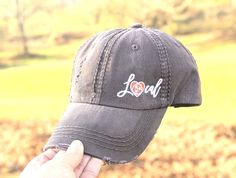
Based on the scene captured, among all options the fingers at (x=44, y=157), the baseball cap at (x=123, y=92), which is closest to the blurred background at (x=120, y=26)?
the baseball cap at (x=123, y=92)

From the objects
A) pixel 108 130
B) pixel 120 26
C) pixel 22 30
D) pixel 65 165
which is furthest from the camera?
pixel 22 30

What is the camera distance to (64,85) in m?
2.42

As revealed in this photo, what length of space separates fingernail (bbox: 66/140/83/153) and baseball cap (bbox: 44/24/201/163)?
0.03 metres

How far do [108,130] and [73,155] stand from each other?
0.11 m

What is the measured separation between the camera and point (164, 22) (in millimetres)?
2377

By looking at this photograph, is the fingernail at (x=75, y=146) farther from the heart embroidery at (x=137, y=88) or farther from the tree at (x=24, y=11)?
the tree at (x=24, y=11)

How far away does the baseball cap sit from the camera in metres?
0.98

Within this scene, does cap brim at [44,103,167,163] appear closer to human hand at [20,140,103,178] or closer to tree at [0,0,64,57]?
human hand at [20,140,103,178]

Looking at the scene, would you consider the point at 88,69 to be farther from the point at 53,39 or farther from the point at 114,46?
the point at 53,39

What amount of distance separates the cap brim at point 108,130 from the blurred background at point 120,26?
1279mm

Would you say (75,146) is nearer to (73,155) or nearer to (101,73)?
(73,155)

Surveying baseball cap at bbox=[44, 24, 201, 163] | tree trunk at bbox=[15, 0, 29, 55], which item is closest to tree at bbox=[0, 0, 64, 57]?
tree trunk at bbox=[15, 0, 29, 55]

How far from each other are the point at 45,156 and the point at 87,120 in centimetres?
10

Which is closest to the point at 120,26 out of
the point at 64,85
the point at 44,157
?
the point at 64,85
